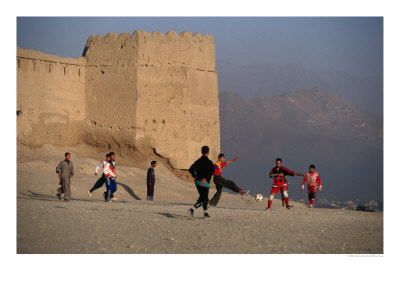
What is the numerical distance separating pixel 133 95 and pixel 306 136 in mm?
49279

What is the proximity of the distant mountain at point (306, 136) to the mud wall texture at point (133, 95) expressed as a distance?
36.3 metres

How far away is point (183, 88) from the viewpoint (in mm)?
23781

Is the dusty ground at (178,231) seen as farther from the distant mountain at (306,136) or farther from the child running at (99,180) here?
Result: the distant mountain at (306,136)

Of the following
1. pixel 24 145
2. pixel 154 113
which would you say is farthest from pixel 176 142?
pixel 24 145

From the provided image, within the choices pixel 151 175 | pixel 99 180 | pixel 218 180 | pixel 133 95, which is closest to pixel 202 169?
pixel 218 180

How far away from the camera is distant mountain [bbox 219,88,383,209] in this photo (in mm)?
64375

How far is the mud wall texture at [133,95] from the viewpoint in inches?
910

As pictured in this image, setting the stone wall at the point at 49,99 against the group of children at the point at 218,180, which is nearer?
the group of children at the point at 218,180

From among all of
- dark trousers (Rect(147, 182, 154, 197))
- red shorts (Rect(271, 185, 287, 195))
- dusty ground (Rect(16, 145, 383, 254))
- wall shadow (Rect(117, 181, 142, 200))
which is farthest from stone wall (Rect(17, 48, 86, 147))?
red shorts (Rect(271, 185, 287, 195))

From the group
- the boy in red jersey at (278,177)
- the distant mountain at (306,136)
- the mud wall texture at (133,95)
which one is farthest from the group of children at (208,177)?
the distant mountain at (306,136)

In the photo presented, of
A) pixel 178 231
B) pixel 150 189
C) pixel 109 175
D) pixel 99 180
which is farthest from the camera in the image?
pixel 150 189

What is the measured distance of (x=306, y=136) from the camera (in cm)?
7050

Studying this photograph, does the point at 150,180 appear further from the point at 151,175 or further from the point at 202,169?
the point at 202,169

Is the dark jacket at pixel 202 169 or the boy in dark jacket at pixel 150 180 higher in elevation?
the dark jacket at pixel 202 169
